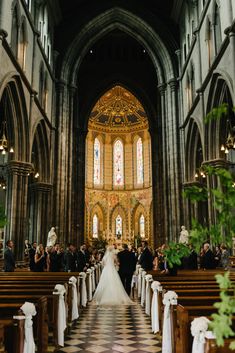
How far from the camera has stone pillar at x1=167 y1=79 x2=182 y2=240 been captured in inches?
901

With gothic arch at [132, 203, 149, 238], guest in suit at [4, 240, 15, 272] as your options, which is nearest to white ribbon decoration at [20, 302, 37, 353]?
guest in suit at [4, 240, 15, 272]

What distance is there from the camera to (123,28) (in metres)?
26.0

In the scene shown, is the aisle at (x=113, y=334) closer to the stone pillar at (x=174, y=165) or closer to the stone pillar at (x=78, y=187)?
the stone pillar at (x=174, y=165)

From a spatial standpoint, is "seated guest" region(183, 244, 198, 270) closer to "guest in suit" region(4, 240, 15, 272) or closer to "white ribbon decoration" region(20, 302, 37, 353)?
"guest in suit" region(4, 240, 15, 272)

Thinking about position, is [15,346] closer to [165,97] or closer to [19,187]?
[19,187]

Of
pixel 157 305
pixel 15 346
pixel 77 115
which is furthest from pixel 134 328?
pixel 77 115

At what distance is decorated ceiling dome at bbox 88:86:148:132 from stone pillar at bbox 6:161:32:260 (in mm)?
27533

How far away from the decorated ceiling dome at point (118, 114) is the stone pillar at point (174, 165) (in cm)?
1959

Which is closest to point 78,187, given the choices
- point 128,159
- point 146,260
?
point 128,159

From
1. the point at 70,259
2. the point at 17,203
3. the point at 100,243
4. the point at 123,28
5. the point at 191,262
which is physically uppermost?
the point at 123,28

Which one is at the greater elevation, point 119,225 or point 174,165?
point 174,165

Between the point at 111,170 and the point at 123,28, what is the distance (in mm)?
22410

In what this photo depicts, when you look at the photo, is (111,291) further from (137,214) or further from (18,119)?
(137,214)

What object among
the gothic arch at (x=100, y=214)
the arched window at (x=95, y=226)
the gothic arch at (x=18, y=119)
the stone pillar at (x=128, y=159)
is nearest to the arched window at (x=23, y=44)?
the gothic arch at (x=18, y=119)
